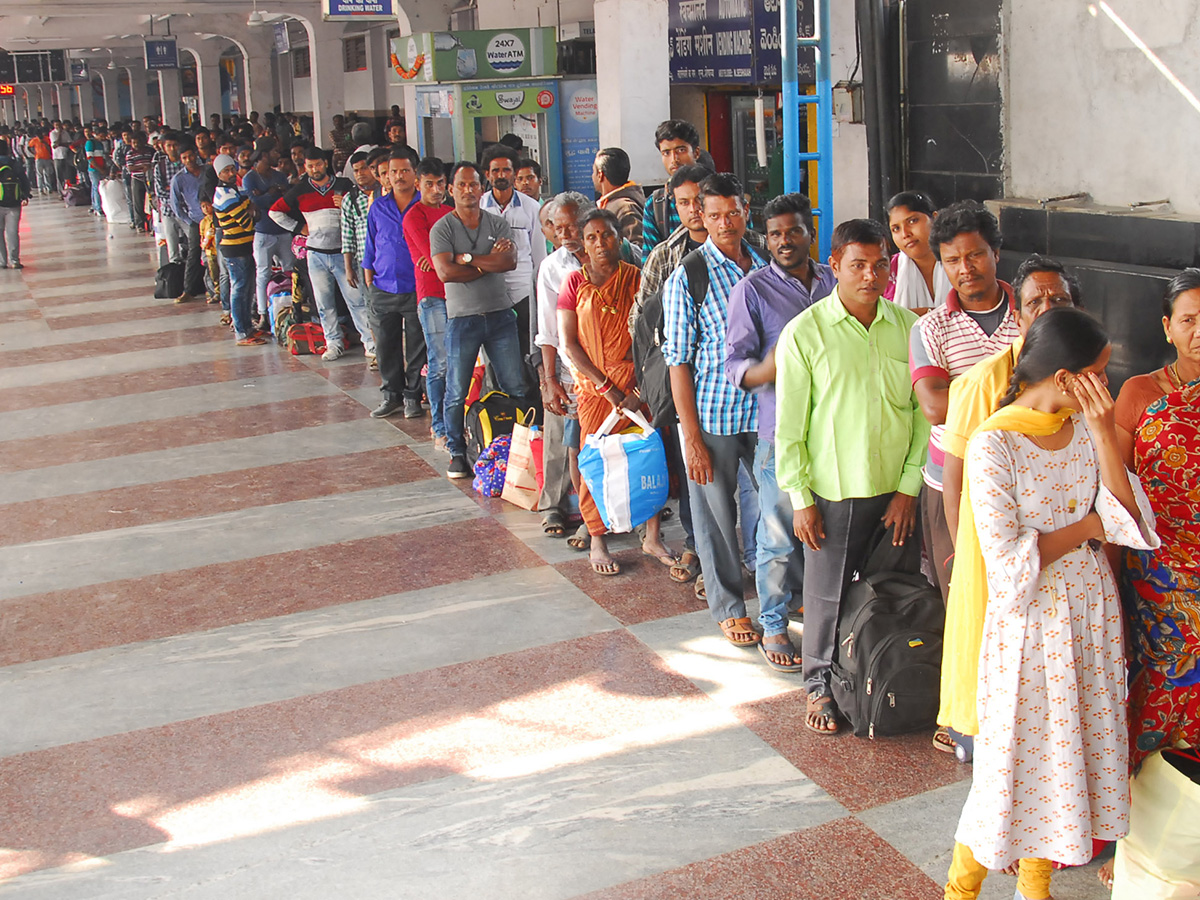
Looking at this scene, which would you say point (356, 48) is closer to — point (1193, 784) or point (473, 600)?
point (473, 600)

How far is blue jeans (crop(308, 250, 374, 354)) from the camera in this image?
10539 millimetres

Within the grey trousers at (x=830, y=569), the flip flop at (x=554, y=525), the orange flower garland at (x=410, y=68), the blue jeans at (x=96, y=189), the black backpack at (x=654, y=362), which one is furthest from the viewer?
the blue jeans at (x=96, y=189)

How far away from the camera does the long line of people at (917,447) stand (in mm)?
2939

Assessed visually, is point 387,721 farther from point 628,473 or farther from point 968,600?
point 968,600

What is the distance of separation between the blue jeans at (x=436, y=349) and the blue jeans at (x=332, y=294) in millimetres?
2450

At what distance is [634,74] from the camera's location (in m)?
10.6

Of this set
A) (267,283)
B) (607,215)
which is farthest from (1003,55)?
(267,283)

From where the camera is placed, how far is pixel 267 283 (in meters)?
12.1

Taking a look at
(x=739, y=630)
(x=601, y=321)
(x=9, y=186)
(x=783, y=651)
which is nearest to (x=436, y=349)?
(x=601, y=321)

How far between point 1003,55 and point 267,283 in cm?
754

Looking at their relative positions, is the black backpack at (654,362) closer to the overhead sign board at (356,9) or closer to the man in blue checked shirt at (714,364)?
the man in blue checked shirt at (714,364)

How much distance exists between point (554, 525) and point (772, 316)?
2.30 m

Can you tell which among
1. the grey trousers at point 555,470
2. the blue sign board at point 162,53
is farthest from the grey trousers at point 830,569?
the blue sign board at point 162,53

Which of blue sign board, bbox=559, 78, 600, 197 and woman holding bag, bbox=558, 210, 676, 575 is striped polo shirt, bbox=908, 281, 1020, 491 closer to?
woman holding bag, bbox=558, 210, 676, 575
